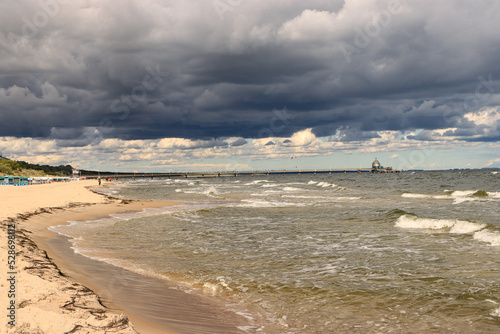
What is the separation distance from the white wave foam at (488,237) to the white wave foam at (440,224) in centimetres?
180

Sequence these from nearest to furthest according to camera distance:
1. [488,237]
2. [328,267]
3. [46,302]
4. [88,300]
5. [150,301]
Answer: [46,302] → [88,300] → [150,301] → [328,267] → [488,237]

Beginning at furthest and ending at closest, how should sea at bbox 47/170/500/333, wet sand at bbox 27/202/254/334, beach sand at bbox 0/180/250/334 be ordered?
sea at bbox 47/170/500/333 → wet sand at bbox 27/202/254/334 → beach sand at bbox 0/180/250/334

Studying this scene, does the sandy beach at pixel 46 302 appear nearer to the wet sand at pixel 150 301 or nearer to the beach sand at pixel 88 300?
the beach sand at pixel 88 300

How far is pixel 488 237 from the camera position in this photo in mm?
17656

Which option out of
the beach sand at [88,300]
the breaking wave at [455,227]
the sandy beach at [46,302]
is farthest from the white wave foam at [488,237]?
the sandy beach at [46,302]

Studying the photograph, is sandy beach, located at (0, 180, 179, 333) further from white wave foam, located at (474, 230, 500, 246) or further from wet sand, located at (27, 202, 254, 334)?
white wave foam, located at (474, 230, 500, 246)

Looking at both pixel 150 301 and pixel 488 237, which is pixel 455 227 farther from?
pixel 150 301

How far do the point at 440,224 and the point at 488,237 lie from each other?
467 centimetres

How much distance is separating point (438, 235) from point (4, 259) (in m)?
19.3

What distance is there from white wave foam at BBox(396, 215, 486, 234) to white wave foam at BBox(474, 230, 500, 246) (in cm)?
180

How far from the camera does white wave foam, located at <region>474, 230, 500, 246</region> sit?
55.3ft

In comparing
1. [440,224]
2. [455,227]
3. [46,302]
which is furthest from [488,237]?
[46,302]

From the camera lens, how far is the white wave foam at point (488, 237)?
16867 mm

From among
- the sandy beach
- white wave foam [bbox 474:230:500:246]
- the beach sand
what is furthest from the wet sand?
white wave foam [bbox 474:230:500:246]
